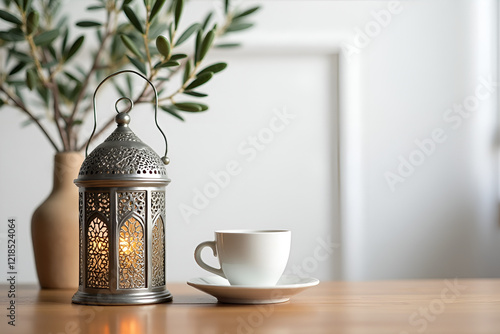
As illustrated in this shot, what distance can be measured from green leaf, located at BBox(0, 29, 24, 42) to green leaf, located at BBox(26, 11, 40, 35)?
4 centimetres

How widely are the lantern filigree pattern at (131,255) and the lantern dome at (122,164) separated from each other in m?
0.06

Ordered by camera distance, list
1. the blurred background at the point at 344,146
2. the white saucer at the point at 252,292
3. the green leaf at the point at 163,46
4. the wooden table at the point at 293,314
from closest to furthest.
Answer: the wooden table at the point at 293,314 → the white saucer at the point at 252,292 → the green leaf at the point at 163,46 → the blurred background at the point at 344,146

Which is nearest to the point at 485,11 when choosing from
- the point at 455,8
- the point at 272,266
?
the point at 455,8

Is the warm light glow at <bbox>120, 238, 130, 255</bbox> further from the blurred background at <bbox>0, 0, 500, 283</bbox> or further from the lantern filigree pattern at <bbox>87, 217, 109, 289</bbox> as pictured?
the blurred background at <bbox>0, 0, 500, 283</bbox>

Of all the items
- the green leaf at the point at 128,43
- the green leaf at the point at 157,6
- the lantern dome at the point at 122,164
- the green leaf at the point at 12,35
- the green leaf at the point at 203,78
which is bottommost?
the lantern dome at the point at 122,164

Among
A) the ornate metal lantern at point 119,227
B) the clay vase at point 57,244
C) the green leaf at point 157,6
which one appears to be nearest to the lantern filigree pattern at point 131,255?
the ornate metal lantern at point 119,227

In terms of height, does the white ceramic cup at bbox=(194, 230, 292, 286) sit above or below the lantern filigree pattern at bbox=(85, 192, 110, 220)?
below

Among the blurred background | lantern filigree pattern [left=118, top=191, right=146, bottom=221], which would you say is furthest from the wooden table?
the blurred background

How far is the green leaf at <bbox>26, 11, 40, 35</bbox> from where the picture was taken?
101 cm

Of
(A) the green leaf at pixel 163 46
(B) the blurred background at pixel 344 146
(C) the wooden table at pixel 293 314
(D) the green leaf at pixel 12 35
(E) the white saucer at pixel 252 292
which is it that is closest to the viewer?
(C) the wooden table at pixel 293 314

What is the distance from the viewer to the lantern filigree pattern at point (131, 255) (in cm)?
80

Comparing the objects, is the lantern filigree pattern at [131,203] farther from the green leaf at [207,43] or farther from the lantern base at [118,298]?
the green leaf at [207,43]

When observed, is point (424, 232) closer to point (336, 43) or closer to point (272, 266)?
point (336, 43)

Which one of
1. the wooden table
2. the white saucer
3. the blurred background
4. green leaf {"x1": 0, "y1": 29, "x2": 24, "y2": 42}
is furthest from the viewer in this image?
the blurred background
